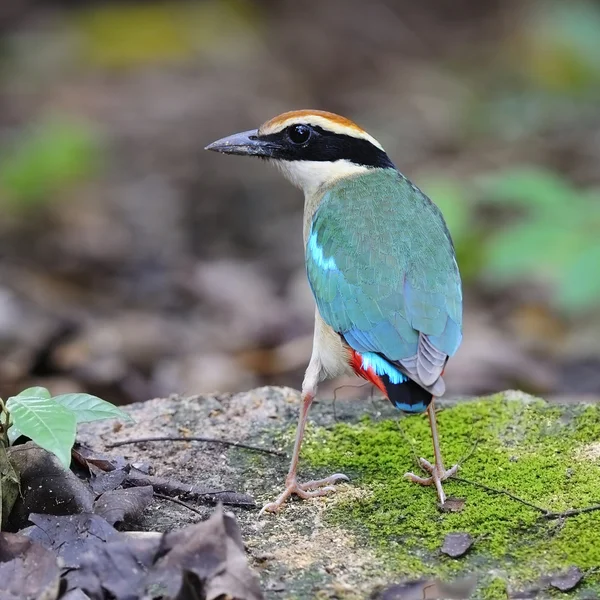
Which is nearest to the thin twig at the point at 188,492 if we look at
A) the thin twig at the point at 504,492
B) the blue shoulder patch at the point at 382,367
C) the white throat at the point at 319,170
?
the blue shoulder patch at the point at 382,367

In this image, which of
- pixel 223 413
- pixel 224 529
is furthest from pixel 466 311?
pixel 224 529

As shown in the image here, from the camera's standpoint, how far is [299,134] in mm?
5277

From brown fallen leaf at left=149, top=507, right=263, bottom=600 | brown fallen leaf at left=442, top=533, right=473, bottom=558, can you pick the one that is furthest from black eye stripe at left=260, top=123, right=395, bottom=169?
brown fallen leaf at left=149, top=507, right=263, bottom=600

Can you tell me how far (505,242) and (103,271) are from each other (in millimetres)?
4158

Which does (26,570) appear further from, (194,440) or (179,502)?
(194,440)

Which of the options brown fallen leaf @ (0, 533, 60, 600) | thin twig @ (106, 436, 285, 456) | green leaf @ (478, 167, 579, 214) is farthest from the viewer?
green leaf @ (478, 167, 579, 214)

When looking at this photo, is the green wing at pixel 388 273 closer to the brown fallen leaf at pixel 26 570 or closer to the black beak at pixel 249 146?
the black beak at pixel 249 146

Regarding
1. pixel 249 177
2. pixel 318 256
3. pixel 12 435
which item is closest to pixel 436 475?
pixel 318 256

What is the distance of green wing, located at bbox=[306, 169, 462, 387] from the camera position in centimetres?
420

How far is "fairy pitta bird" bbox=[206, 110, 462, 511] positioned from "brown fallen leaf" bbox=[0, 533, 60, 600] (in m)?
1.06

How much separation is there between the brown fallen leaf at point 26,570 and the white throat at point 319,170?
246 centimetres

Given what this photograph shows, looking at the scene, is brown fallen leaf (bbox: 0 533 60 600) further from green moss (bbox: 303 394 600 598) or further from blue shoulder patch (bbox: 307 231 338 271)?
blue shoulder patch (bbox: 307 231 338 271)

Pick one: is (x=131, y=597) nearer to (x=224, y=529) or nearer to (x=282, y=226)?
(x=224, y=529)

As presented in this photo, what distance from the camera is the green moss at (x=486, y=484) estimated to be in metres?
3.78
